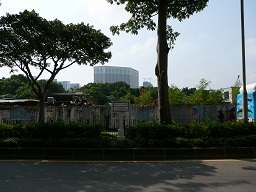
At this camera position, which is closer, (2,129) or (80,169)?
(80,169)

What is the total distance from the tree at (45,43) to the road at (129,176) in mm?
9284

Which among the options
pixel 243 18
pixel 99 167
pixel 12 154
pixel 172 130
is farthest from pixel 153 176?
pixel 243 18

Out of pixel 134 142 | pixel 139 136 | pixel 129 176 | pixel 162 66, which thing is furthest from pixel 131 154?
pixel 162 66

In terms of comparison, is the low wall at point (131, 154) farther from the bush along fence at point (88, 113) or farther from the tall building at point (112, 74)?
the tall building at point (112, 74)

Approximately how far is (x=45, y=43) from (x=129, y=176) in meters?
12.2

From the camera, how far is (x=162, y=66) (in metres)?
11.2

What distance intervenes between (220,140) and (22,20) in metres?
12.2

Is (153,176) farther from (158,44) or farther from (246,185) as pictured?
(158,44)

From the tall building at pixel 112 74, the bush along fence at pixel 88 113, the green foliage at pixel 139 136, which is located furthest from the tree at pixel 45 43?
the tall building at pixel 112 74

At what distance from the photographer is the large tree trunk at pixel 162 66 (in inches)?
439

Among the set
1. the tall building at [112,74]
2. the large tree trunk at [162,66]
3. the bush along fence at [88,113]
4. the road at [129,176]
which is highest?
the tall building at [112,74]

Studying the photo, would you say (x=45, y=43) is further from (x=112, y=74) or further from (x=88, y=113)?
(x=112, y=74)

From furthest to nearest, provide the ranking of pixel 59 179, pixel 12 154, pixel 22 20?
pixel 22 20 → pixel 12 154 → pixel 59 179

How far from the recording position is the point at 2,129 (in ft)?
33.6
